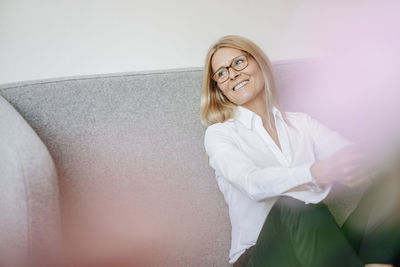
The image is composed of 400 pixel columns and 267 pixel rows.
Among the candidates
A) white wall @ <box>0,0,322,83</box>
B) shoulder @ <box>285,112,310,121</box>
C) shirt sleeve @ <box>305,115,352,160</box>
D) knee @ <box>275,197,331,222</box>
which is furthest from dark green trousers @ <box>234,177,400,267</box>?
white wall @ <box>0,0,322,83</box>

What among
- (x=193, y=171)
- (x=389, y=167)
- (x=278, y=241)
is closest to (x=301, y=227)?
(x=278, y=241)

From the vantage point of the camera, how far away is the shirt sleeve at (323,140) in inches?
40.9

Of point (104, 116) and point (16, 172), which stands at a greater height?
point (104, 116)

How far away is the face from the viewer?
3.44 feet

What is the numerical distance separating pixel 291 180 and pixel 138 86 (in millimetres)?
561

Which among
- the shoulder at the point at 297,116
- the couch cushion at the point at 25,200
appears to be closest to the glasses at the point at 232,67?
the shoulder at the point at 297,116

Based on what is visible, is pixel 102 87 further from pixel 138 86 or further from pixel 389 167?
pixel 389 167

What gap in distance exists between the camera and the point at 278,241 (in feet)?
2.45

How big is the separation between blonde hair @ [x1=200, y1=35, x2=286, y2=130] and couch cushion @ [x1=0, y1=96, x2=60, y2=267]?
0.54m

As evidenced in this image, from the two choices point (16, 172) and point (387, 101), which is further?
point (387, 101)

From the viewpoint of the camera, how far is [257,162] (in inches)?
38.1

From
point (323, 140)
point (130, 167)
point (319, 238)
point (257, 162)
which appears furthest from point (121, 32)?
point (319, 238)

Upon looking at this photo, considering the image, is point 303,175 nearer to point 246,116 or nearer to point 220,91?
point 246,116

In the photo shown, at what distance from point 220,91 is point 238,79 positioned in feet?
0.29
